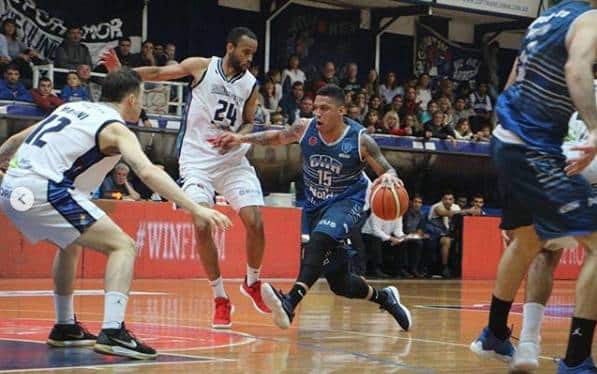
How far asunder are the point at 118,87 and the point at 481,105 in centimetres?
2048

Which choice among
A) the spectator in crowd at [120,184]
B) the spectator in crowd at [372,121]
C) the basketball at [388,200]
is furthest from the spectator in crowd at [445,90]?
the basketball at [388,200]

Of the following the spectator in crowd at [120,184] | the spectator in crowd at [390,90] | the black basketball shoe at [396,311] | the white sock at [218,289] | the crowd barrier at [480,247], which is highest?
the spectator in crowd at [390,90]

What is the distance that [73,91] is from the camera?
1756 centimetres

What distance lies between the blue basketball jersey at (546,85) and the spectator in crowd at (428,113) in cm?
1711

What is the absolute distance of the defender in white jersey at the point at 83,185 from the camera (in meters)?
6.55

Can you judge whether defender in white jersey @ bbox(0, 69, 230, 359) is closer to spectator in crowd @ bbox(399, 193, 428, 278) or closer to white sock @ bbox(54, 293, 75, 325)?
white sock @ bbox(54, 293, 75, 325)

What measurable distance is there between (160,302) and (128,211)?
4885mm

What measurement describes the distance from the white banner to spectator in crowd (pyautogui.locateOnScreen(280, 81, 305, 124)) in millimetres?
5435

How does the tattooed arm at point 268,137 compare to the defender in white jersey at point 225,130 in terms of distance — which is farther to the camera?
the defender in white jersey at point 225,130

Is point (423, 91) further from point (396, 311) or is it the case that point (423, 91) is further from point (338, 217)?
point (338, 217)

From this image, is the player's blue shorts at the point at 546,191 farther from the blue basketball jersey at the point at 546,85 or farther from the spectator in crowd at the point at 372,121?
the spectator in crowd at the point at 372,121

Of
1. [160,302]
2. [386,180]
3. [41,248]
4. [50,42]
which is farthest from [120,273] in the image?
[50,42]

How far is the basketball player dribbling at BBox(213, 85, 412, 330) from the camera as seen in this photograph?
28.5ft

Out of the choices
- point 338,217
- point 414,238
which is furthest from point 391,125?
point 338,217
